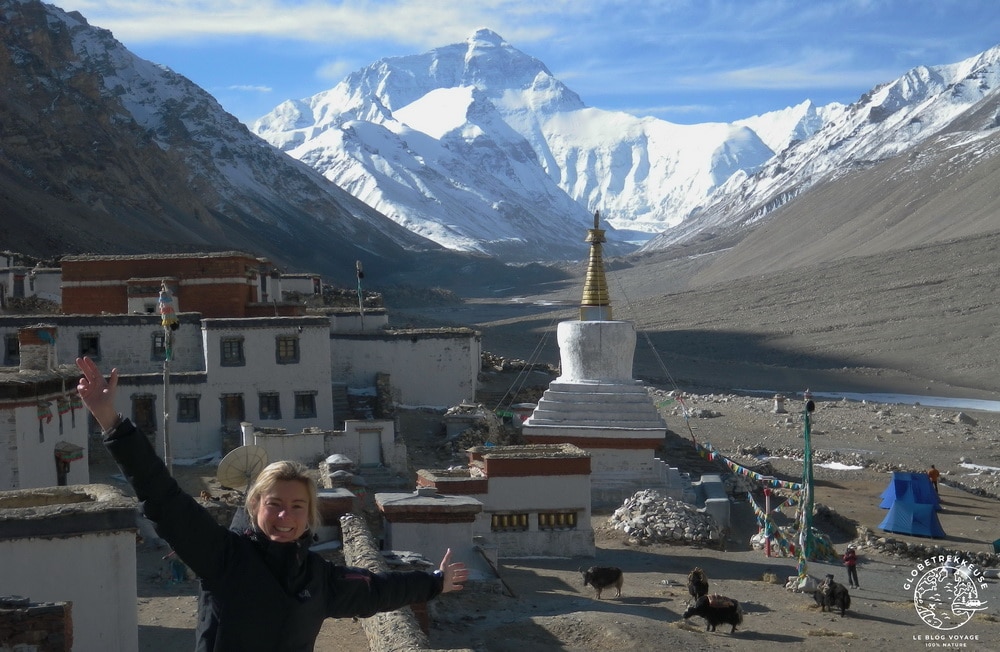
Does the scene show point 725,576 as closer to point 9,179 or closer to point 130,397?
point 130,397

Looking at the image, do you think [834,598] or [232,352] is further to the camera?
[232,352]

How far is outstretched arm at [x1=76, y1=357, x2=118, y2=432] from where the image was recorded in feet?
13.5

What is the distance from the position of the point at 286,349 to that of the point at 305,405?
113 centimetres

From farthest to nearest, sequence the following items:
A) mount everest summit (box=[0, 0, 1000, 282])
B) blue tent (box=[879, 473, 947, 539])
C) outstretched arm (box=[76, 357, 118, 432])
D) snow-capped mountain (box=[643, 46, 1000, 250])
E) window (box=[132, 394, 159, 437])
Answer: snow-capped mountain (box=[643, 46, 1000, 250])
mount everest summit (box=[0, 0, 1000, 282])
window (box=[132, 394, 159, 437])
blue tent (box=[879, 473, 947, 539])
outstretched arm (box=[76, 357, 118, 432])

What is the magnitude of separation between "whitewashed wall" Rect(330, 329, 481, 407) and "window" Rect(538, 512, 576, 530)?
1039 cm

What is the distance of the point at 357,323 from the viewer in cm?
3011

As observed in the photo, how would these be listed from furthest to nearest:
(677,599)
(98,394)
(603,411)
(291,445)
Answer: (603,411) < (291,445) < (677,599) < (98,394)

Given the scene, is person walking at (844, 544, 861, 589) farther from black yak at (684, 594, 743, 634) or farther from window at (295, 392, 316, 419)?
window at (295, 392, 316, 419)

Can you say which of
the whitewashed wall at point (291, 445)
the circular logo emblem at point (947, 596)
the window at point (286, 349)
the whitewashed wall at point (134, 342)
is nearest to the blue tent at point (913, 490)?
the circular logo emblem at point (947, 596)

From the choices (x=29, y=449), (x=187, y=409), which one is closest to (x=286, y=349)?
(x=187, y=409)

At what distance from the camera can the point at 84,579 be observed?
8.37m

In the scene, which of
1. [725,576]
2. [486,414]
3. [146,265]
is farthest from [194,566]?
[146,265]

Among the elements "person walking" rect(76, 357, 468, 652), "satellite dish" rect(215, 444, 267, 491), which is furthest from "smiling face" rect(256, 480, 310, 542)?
"satellite dish" rect(215, 444, 267, 491)

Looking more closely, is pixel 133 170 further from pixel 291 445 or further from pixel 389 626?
pixel 389 626
